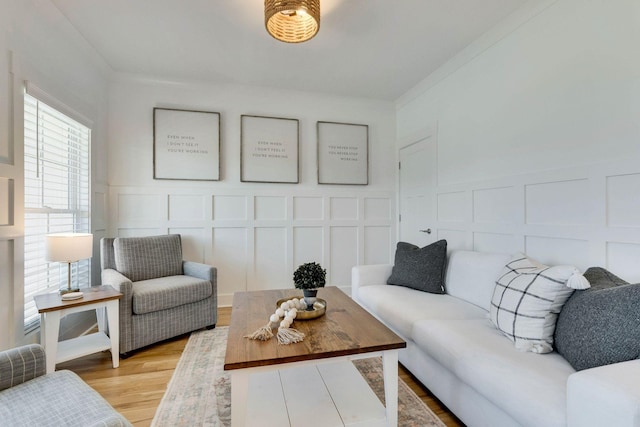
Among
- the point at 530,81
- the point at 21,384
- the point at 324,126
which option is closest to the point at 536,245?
the point at 530,81

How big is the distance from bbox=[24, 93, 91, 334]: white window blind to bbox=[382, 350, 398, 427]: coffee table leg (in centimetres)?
226

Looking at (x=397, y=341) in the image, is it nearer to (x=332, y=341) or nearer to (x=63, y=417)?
(x=332, y=341)

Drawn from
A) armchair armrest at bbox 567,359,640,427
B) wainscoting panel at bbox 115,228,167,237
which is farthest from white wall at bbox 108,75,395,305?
armchair armrest at bbox 567,359,640,427

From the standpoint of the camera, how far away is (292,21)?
190 centimetres

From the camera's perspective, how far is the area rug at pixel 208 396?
58.6 inches

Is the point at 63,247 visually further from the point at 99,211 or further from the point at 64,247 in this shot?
the point at 99,211

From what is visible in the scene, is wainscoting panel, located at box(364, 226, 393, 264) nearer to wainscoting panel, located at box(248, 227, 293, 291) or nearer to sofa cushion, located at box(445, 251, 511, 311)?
wainscoting panel, located at box(248, 227, 293, 291)

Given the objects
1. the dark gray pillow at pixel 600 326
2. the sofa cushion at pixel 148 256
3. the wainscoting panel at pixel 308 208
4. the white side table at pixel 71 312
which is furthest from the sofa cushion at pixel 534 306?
the sofa cushion at pixel 148 256

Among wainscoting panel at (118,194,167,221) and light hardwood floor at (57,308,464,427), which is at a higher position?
wainscoting panel at (118,194,167,221)

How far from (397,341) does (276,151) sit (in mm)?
2619

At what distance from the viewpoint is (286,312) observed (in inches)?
63.2

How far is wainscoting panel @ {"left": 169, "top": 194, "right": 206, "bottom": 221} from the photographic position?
3.19m

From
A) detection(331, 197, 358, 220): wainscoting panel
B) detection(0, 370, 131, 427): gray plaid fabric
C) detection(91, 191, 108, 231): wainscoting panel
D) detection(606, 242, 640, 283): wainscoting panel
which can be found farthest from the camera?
detection(331, 197, 358, 220): wainscoting panel

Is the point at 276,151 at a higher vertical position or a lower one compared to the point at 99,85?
lower
